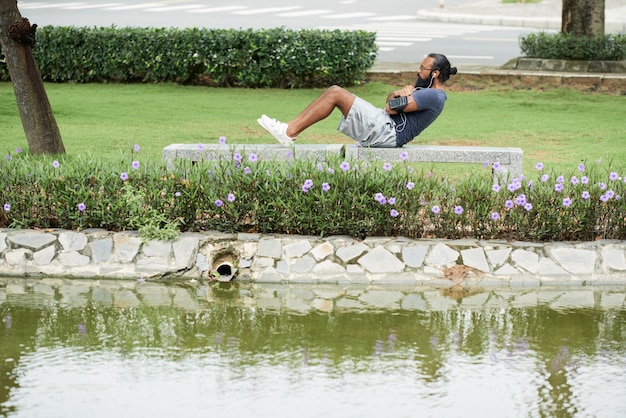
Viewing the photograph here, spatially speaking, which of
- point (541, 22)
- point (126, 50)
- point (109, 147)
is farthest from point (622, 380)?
point (541, 22)

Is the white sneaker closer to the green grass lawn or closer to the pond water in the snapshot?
the pond water

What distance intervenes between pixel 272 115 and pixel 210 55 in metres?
2.73

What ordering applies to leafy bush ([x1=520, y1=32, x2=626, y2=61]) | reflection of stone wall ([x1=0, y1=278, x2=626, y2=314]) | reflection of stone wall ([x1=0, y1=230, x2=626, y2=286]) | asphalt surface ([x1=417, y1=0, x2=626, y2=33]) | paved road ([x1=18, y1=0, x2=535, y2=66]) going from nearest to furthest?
reflection of stone wall ([x1=0, y1=278, x2=626, y2=314]) → reflection of stone wall ([x1=0, y1=230, x2=626, y2=286]) → leafy bush ([x1=520, y1=32, x2=626, y2=61]) → paved road ([x1=18, y1=0, x2=535, y2=66]) → asphalt surface ([x1=417, y1=0, x2=626, y2=33])

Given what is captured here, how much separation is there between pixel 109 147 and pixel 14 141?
44.8 inches

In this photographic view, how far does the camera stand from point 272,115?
14.0 meters

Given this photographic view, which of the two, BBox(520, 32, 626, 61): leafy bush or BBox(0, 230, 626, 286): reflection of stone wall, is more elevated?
BBox(520, 32, 626, 61): leafy bush

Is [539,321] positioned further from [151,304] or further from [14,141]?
[14,141]

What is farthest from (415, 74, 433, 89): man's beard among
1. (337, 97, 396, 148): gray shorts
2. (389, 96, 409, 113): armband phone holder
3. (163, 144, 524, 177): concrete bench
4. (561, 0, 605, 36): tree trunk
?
(561, 0, 605, 36): tree trunk

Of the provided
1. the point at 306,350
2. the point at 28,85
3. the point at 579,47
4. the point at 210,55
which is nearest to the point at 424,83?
the point at 306,350

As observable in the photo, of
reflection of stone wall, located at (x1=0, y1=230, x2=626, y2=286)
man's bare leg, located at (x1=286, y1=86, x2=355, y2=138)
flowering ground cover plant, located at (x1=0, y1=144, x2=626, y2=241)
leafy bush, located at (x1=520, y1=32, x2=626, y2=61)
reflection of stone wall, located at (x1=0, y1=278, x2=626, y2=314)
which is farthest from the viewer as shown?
leafy bush, located at (x1=520, y1=32, x2=626, y2=61)

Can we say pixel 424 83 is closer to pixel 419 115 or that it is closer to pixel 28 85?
pixel 419 115

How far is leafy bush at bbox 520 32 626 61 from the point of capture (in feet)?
55.1

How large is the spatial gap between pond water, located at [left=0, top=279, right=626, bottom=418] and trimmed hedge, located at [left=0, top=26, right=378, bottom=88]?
8.89m

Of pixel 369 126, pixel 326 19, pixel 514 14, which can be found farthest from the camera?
pixel 514 14
